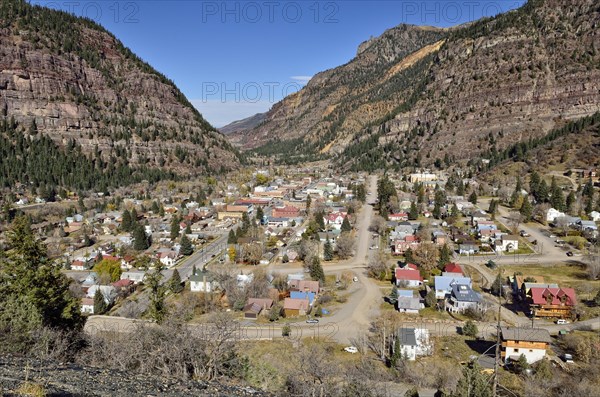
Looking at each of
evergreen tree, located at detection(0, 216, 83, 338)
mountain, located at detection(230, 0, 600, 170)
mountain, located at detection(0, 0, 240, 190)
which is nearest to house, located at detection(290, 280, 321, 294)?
evergreen tree, located at detection(0, 216, 83, 338)

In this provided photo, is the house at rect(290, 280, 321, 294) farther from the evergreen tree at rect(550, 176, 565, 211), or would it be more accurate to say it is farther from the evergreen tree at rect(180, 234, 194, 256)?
the evergreen tree at rect(550, 176, 565, 211)

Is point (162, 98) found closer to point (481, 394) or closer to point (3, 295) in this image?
point (3, 295)

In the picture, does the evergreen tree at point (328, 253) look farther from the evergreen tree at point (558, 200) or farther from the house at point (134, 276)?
the evergreen tree at point (558, 200)

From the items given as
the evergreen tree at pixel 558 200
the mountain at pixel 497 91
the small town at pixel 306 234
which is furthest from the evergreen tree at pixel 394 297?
the mountain at pixel 497 91

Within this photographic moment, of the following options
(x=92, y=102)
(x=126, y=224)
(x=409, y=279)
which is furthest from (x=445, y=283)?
(x=92, y=102)

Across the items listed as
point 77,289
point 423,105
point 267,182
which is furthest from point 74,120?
point 423,105

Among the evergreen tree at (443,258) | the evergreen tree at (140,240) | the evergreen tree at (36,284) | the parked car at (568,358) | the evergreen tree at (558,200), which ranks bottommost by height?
the parked car at (568,358)
